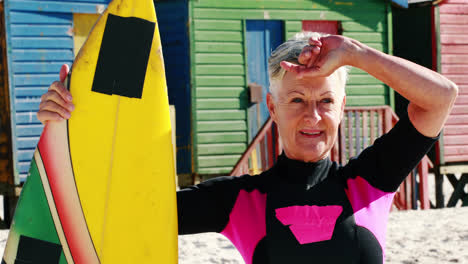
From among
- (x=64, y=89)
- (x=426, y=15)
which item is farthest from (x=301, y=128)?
(x=426, y=15)

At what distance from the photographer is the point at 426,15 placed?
10938 millimetres

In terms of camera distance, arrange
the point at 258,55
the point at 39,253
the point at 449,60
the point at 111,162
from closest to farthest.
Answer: the point at 39,253 < the point at 111,162 < the point at 258,55 < the point at 449,60

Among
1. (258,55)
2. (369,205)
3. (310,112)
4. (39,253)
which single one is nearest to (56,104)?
(39,253)

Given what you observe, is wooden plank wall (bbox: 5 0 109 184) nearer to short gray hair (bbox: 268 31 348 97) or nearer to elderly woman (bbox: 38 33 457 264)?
elderly woman (bbox: 38 33 457 264)

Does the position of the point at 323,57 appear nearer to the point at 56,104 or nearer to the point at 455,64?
the point at 56,104

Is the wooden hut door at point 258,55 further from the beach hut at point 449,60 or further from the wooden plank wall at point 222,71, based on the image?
the beach hut at point 449,60

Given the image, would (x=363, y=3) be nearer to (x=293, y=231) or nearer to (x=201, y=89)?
(x=201, y=89)

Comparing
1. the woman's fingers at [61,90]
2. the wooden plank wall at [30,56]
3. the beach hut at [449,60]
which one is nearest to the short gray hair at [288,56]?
the woman's fingers at [61,90]

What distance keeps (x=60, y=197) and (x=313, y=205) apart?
0.96 m

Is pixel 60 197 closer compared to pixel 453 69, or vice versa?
pixel 60 197

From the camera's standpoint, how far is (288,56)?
2.06 meters

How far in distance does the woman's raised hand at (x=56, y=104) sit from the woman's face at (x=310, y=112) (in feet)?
2.55

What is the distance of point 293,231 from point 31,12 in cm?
805

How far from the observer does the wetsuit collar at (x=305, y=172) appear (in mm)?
2096
